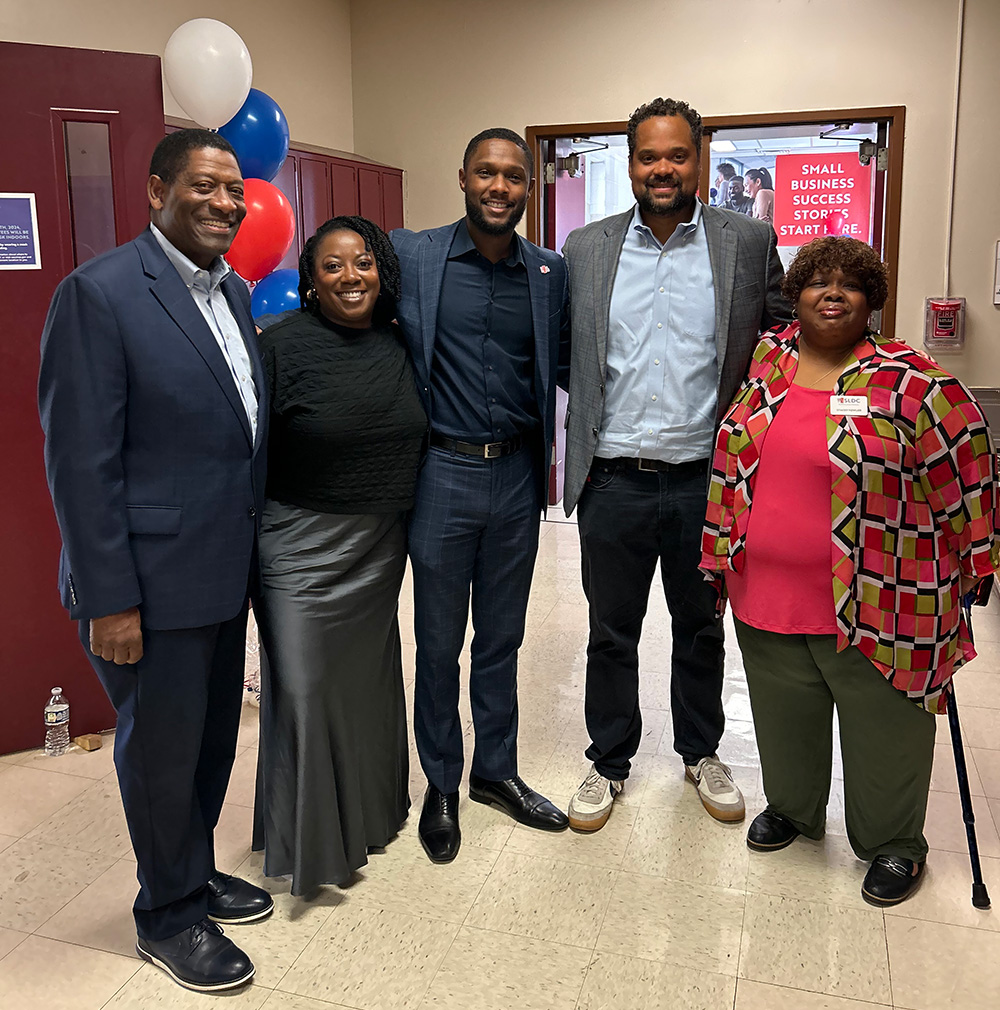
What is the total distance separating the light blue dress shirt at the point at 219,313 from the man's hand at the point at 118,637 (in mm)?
436

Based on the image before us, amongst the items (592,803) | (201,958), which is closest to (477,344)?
(592,803)

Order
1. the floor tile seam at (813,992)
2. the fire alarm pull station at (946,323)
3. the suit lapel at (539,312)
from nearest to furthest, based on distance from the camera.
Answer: the floor tile seam at (813,992) < the suit lapel at (539,312) < the fire alarm pull station at (946,323)

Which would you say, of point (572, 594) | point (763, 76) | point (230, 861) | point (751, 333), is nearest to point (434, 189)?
point (763, 76)

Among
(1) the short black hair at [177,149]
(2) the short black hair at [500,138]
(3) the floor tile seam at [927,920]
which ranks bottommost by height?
(3) the floor tile seam at [927,920]

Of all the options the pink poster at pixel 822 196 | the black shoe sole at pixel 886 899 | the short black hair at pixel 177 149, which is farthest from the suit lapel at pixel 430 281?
the pink poster at pixel 822 196

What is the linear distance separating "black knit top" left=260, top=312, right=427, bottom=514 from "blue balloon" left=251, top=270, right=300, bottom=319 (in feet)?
4.77

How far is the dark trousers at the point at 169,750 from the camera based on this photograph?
1.97 metres

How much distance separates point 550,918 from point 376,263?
1548mm

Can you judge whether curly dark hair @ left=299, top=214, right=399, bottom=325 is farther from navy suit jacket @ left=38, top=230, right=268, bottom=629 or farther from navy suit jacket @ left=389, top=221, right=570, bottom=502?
navy suit jacket @ left=38, top=230, right=268, bottom=629

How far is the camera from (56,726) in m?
3.07

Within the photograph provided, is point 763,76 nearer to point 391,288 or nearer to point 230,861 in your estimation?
point 391,288

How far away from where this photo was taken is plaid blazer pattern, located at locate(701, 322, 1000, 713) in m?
2.11

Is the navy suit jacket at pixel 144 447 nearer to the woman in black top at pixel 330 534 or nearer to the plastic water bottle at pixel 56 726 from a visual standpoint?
the woman in black top at pixel 330 534

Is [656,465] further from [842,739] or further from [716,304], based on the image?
[842,739]
